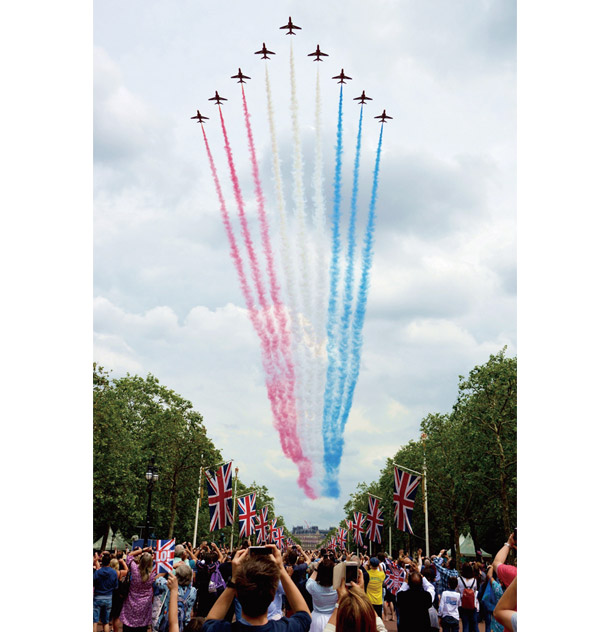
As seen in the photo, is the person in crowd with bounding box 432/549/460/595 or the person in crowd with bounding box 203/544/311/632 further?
the person in crowd with bounding box 432/549/460/595

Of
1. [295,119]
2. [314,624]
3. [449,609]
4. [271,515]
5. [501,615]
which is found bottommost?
[271,515]

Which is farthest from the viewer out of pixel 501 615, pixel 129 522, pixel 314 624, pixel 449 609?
pixel 129 522

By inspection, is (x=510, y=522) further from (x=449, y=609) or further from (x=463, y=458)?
(x=449, y=609)

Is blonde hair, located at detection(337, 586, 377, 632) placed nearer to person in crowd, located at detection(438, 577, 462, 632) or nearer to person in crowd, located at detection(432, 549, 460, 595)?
person in crowd, located at detection(438, 577, 462, 632)

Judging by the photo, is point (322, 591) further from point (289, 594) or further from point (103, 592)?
point (103, 592)

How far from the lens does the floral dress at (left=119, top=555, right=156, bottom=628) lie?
10969 mm

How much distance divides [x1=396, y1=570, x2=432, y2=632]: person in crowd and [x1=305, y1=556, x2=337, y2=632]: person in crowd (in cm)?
188

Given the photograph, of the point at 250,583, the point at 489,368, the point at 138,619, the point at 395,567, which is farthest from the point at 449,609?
the point at 489,368

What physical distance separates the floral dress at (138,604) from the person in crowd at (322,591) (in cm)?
338

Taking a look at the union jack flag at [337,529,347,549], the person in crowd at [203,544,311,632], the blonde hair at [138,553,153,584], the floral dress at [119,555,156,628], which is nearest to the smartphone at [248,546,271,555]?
the person in crowd at [203,544,311,632]

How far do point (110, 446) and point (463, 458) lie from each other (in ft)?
77.4

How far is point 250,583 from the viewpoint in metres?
4.26

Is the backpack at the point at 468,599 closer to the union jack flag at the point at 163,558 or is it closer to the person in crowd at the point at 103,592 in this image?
the union jack flag at the point at 163,558

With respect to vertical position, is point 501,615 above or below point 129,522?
above
